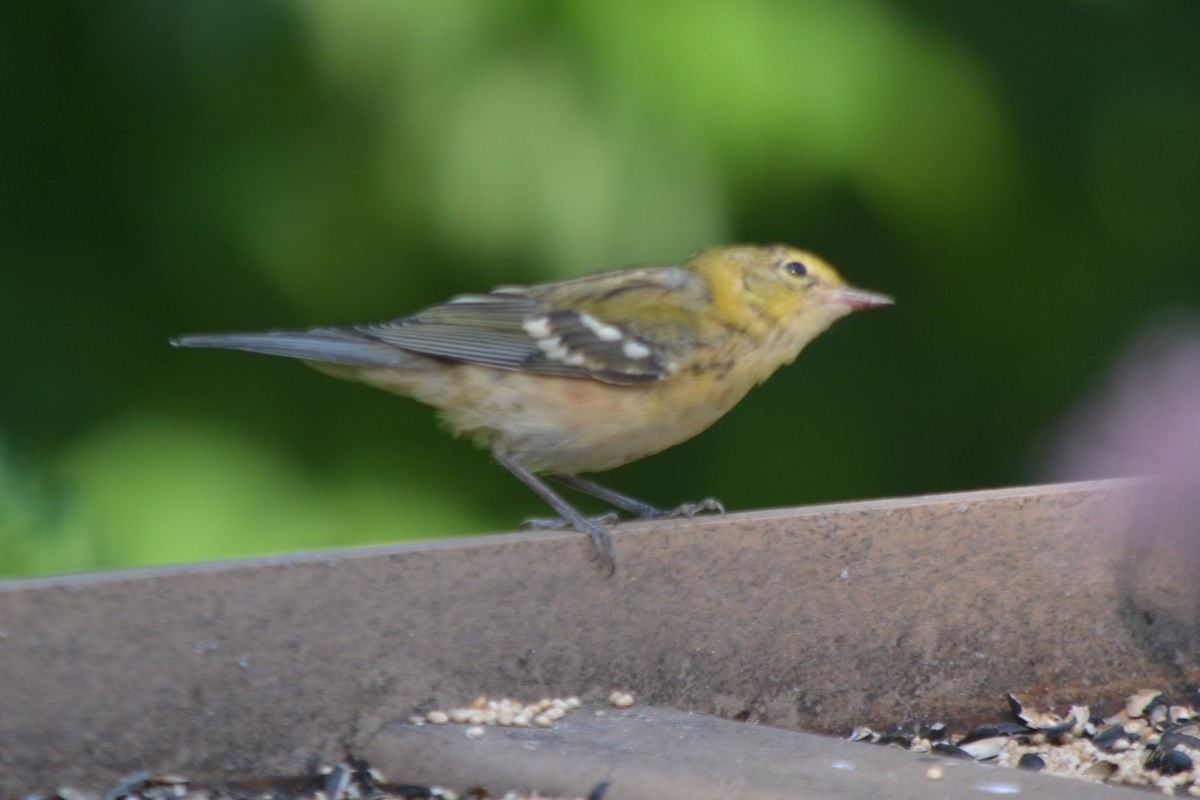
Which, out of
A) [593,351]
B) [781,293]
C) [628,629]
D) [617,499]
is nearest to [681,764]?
[628,629]

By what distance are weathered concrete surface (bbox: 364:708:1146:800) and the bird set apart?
31.9 inches

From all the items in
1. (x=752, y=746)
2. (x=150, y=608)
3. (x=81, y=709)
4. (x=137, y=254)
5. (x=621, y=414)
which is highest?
(x=137, y=254)

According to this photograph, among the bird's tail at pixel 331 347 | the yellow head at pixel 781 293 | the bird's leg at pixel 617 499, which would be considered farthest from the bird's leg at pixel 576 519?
the yellow head at pixel 781 293

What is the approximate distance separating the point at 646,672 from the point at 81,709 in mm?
803

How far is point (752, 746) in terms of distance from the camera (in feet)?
6.09

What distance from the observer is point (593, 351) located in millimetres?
3057

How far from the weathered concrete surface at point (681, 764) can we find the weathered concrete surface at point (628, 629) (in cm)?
12

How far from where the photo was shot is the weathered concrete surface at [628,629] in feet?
6.25

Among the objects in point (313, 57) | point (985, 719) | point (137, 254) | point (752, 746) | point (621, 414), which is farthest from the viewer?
point (137, 254)

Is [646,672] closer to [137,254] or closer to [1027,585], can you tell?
[1027,585]

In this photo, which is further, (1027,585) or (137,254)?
(137,254)

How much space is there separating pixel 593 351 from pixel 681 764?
137 cm

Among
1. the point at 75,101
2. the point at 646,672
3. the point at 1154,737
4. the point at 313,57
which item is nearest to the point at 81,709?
the point at 646,672

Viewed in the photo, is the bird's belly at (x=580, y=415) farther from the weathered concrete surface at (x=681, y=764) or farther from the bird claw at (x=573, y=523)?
the weathered concrete surface at (x=681, y=764)
